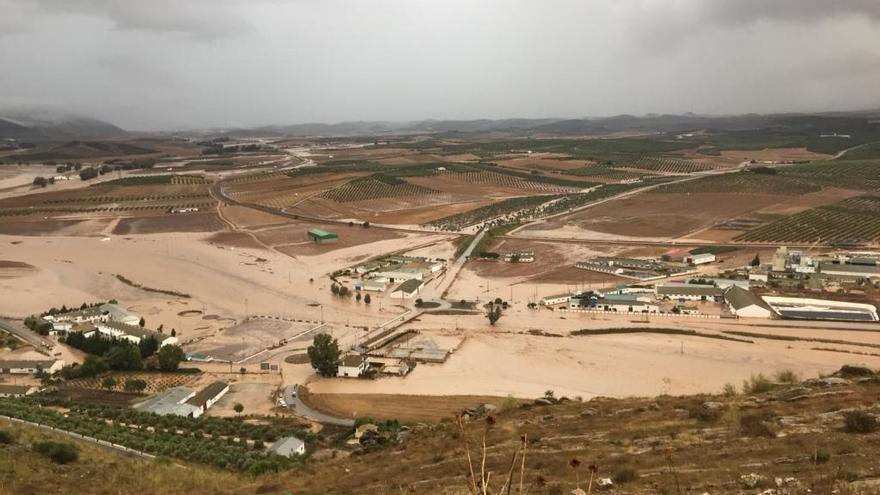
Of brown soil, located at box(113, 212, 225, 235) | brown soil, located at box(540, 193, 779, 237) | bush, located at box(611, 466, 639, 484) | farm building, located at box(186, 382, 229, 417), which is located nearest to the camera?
bush, located at box(611, 466, 639, 484)

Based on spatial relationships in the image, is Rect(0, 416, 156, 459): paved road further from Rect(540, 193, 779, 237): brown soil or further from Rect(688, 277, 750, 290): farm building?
Rect(540, 193, 779, 237): brown soil

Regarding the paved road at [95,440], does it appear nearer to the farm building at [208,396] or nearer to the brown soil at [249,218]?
the farm building at [208,396]

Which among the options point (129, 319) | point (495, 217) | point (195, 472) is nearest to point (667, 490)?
point (195, 472)

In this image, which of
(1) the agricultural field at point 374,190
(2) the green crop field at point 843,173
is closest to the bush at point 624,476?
(1) the agricultural field at point 374,190

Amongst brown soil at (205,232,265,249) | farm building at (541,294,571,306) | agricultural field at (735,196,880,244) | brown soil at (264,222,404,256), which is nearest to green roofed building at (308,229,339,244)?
brown soil at (264,222,404,256)

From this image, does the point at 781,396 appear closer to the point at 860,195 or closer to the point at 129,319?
the point at 129,319

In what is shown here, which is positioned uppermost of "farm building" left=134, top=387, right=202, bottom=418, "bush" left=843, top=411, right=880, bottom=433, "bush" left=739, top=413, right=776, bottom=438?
"bush" left=843, top=411, right=880, bottom=433
